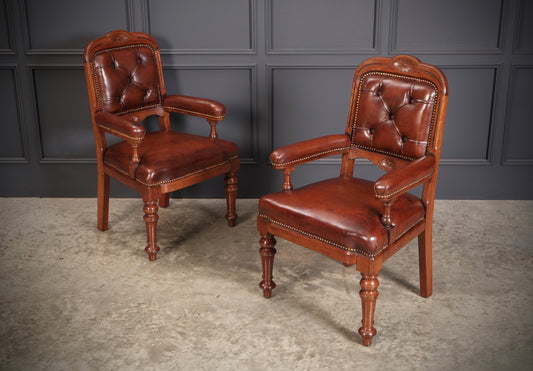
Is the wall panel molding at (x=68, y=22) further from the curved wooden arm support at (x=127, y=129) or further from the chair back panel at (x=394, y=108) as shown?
the chair back panel at (x=394, y=108)

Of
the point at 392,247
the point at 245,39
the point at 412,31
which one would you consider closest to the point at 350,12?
the point at 412,31

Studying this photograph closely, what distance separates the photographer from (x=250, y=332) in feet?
7.95

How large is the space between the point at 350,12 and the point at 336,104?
602 millimetres

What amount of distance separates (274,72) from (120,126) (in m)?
1.23

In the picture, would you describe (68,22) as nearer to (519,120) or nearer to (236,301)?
(236,301)

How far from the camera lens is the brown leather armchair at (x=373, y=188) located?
225 cm

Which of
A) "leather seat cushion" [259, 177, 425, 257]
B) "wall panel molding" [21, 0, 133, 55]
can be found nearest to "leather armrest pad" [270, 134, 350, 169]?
"leather seat cushion" [259, 177, 425, 257]

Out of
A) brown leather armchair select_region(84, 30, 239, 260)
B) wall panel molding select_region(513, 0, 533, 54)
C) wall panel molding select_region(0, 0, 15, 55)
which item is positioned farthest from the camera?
wall panel molding select_region(0, 0, 15, 55)

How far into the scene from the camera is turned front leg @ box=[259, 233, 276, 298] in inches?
102

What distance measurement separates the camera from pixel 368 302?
7.43ft

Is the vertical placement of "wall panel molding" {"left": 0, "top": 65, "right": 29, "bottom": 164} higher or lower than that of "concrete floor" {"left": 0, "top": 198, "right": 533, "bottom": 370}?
higher

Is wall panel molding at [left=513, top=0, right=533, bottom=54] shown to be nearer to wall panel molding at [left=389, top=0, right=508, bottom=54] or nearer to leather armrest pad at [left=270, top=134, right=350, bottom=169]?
wall panel molding at [left=389, top=0, right=508, bottom=54]

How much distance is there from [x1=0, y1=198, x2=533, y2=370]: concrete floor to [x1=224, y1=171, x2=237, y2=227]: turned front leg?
81mm

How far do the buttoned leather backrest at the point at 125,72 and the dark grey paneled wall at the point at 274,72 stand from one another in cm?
34
